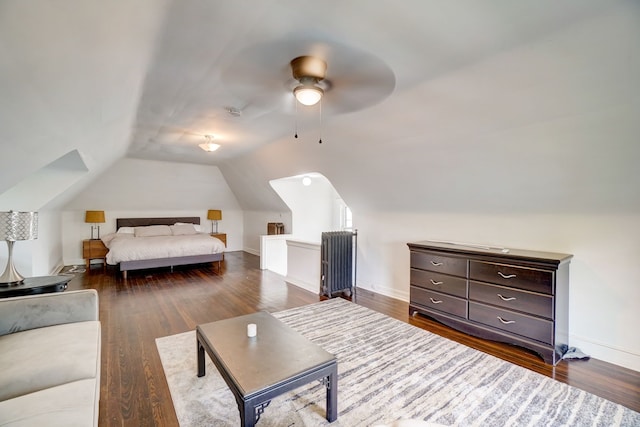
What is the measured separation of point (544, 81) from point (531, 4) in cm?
69

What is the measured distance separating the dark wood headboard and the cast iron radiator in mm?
5082

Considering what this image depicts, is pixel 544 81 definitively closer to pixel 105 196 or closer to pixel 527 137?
pixel 527 137

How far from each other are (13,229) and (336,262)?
348 centimetres

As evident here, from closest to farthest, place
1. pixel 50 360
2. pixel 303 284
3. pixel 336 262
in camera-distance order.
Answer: pixel 50 360 → pixel 336 262 → pixel 303 284

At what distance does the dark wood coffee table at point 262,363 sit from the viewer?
59.3 inches

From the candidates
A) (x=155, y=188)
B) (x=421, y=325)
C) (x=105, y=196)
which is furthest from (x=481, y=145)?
(x=105, y=196)

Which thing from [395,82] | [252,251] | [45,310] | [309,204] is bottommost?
[252,251]

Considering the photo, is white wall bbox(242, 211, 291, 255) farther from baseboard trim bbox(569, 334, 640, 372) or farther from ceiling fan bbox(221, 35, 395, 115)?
baseboard trim bbox(569, 334, 640, 372)

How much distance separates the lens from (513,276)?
2.73 meters

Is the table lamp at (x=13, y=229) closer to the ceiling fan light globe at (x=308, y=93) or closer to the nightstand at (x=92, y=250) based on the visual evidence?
the ceiling fan light globe at (x=308, y=93)

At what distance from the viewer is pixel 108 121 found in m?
2.80

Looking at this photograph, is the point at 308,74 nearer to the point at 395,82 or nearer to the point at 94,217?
the point at 395,82

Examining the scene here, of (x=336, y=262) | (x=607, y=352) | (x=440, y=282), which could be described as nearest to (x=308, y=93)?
(x=440, y=282)

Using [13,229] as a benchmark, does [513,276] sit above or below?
below
